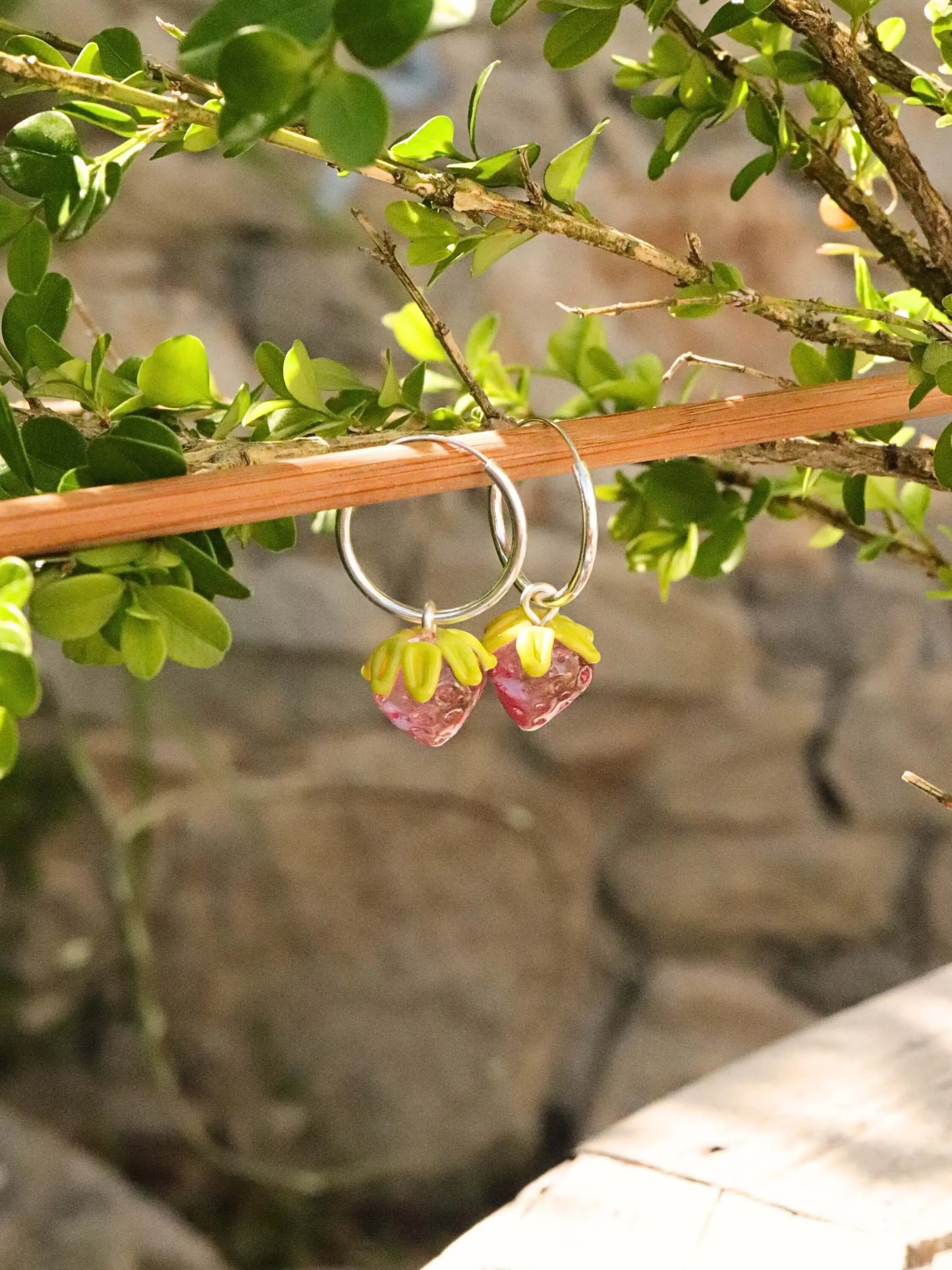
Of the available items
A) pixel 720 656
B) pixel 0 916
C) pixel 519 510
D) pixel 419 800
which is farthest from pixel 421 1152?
pixel 519 510

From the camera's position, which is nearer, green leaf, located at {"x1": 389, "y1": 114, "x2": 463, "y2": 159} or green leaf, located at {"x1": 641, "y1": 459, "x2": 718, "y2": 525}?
green leaf, located at {"x1": 389, "y1": 114, "x2": 463, "y2": 159}

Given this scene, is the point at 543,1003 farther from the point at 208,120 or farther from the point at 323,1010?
the point at 208,120

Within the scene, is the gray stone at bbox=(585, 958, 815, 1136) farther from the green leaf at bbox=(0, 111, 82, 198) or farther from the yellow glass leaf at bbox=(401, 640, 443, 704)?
the green leaf at bbox=(0, 111, 82, 198)

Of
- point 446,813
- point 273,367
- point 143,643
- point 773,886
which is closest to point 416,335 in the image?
point 273,367

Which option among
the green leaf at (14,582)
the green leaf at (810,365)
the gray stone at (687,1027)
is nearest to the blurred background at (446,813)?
the gray stone at (687,1027)

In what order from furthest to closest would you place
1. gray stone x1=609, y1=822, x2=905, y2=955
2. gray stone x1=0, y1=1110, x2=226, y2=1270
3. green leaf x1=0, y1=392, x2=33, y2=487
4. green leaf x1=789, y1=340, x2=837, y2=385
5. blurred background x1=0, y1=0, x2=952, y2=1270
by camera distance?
1. gray stone x1=609, y1=822, x2=905, y2=955
2. blurred background x1=0, y1=0, x2=952, y2=1270
3. gray stone x1=0, y1=1110, x2=226, y2=1270
4. green leaf x1=789, y1=340, x2=837, y2=385
5. green leaf x1=0, y1=392, x2=33, y2=487

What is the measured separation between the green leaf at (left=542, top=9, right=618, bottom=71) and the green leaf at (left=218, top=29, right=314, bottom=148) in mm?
175

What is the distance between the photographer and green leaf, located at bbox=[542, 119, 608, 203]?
1.24 feet

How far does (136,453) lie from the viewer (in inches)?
13.7

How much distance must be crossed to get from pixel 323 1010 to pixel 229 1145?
0.20 meters

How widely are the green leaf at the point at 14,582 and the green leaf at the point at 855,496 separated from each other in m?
0.33

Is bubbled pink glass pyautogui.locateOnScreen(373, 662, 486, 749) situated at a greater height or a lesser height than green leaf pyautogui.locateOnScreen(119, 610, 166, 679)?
lesser

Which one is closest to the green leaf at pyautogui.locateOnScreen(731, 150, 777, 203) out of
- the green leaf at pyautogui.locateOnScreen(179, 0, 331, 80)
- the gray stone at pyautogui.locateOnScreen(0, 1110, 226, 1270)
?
the green leaf at pyautogui.locateOnScreen(179, 0, 331, 80)

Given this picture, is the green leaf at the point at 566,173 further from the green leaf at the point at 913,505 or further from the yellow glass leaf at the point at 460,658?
the green leaf at the point at 913,505
